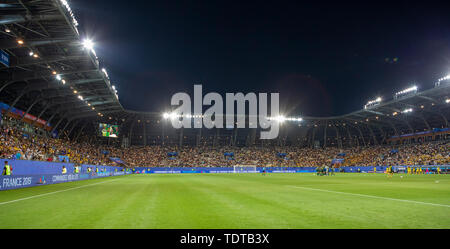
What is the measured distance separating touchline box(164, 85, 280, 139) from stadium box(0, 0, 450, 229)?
3.29 meters

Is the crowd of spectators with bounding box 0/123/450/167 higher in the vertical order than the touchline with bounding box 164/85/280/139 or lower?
lower

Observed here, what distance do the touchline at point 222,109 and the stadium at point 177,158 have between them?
329 cm

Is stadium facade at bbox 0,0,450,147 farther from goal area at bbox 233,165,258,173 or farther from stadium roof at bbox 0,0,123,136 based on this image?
goal area at bbox 233,165,258,173

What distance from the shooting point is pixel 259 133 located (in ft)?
309

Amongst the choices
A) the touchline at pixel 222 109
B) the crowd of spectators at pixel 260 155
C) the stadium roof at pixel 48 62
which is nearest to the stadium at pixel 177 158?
the stadium roof at pixel 48 62

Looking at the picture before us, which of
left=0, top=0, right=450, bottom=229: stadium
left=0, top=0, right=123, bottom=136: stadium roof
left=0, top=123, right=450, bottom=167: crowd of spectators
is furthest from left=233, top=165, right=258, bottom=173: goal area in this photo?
left=0, top=0, right=123, bottom=136: stadium roof

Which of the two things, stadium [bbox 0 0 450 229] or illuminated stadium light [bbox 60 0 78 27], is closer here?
stadium [bbox 0 0 450 229]

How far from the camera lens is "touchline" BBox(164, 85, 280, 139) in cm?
8094

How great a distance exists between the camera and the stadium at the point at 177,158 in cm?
866

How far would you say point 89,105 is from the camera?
55.6 m

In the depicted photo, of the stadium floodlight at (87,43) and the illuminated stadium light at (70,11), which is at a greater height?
the illuminated stadium light at (70,11)

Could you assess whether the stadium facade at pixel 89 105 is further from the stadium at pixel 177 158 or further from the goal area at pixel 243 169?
the goal area at pixel 243 169
